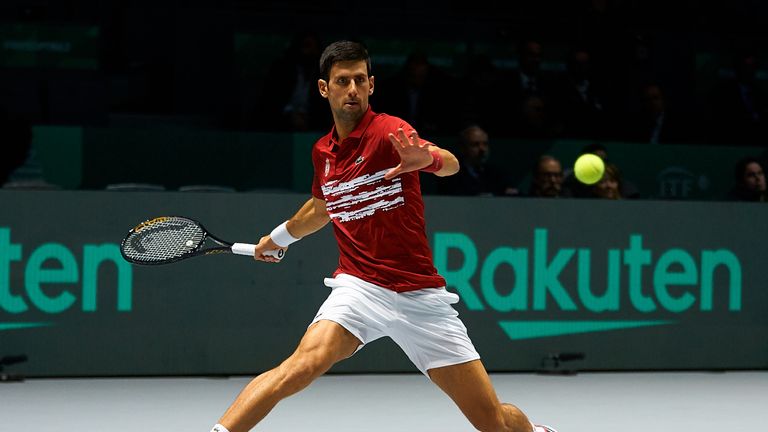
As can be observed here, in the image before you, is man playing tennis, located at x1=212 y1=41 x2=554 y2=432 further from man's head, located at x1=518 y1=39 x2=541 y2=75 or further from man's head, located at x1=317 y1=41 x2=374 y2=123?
man's head, located at x1=518 y1=39 x2=541 y2=75

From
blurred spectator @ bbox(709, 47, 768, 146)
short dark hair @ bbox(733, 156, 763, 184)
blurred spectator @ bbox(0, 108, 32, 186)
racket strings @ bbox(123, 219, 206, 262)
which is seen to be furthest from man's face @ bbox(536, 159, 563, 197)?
racket strings @ bbox(123, 219, 206, 262)

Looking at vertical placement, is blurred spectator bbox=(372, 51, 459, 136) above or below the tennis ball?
above

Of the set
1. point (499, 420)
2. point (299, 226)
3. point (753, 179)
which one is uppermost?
point (753, 179)

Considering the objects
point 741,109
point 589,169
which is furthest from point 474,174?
point 741,109

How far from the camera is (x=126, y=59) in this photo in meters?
13.1

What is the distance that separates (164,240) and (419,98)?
18.0ft

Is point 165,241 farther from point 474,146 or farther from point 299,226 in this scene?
point 474,146

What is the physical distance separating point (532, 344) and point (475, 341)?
480 millimetres

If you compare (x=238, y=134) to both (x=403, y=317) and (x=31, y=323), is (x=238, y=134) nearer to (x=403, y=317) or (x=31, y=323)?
(x=31, y=323)

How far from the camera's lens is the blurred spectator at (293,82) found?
1083cm

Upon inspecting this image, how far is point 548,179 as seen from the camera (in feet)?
31.2

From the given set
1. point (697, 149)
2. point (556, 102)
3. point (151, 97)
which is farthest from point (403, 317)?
point (151, 97)

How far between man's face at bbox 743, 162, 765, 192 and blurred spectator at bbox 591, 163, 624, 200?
3.87ft

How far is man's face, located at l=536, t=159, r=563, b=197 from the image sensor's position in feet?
31.1
